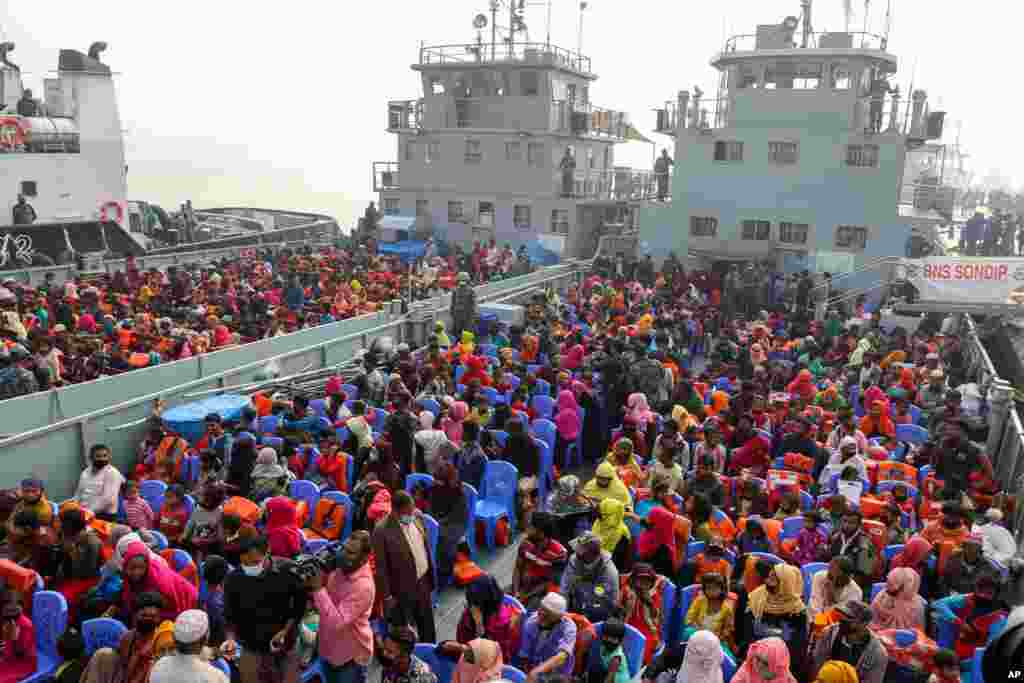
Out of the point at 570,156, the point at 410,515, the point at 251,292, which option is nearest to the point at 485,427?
the point at 410,515

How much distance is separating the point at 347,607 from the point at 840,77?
21607 millimetres

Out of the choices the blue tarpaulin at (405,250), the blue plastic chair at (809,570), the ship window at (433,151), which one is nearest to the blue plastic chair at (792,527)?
the blue plastic chair at (809,570)

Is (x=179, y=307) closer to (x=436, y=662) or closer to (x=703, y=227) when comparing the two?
(x=436, y=662)

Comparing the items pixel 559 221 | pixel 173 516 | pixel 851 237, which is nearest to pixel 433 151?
pixel 559 221

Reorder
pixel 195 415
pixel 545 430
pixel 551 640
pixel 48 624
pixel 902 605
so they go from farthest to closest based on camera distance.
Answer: pixel 545 430
pixel 195 415
pixel 902 605
pixel 48 624
pixel 551 640

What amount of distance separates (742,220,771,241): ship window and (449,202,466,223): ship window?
1044 cm

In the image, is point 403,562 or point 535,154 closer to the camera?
point 403,562

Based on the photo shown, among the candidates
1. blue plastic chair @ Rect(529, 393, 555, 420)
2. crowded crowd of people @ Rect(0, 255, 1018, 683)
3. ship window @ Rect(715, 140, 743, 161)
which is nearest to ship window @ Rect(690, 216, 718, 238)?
ship window @ Rect(715, 140, 743, 161)

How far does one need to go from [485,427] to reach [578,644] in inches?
167

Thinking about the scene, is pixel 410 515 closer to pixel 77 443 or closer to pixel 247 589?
pixel 247 589

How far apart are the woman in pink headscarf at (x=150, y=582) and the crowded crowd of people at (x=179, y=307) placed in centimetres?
522

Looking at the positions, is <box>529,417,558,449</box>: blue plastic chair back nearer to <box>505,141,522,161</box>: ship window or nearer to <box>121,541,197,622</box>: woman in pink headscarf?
<box>121,541,197,622</box>: woman in pink headscarf

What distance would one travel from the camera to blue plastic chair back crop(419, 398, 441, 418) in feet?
30.6

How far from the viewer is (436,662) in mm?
5098
